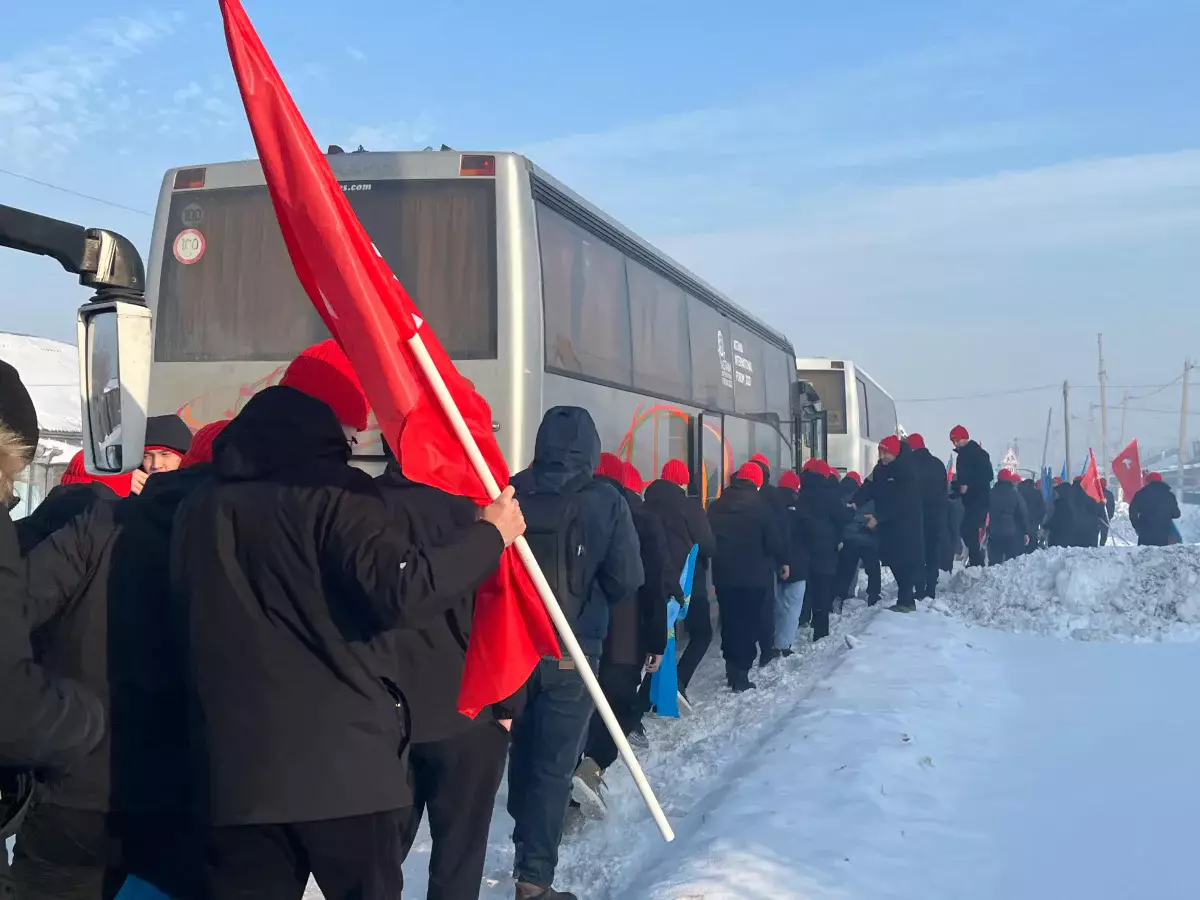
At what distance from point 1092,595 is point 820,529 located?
4.04 m

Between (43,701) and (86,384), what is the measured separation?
1159 millimetres

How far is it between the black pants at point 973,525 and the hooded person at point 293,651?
1326 centimetres

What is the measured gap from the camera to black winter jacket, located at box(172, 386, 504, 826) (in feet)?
8.47

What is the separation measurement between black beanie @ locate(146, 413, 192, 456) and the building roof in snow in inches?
963

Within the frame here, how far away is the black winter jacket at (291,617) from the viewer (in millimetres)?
2582

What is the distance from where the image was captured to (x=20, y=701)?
2.21 m

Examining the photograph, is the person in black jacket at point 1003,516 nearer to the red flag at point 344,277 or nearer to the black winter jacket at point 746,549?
the black winter jacket at point 746,549

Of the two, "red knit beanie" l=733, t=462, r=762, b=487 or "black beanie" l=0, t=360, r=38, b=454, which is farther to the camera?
"red knit beanie" l=733, t=462, r=762, b=487

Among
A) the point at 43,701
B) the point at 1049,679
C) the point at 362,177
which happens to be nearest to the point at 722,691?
the point at 1049,679

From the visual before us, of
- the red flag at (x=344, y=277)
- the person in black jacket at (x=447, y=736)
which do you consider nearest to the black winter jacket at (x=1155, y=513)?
the person in black jacket at (x=447, y=736)

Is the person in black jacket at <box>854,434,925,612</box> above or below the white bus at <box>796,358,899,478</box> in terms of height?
below

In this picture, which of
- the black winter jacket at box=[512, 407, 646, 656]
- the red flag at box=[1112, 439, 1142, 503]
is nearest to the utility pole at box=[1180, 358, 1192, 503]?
the red flag at box=[1112, 439, 1142, 503]

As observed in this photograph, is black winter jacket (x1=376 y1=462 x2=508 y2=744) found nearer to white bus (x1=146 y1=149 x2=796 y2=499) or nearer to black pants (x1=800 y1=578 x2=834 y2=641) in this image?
white bus (x1=146 y1=149 x2=796 y2=499)

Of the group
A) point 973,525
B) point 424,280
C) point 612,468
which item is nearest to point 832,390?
point 973,525
